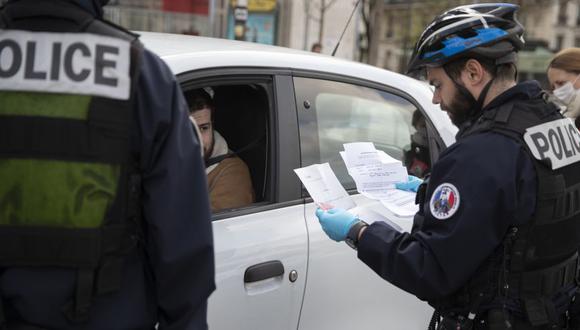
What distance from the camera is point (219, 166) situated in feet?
9.17

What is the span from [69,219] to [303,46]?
67.9 feet

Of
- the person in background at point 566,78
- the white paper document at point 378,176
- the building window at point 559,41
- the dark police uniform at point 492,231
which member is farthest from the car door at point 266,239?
the building window at point 559,41

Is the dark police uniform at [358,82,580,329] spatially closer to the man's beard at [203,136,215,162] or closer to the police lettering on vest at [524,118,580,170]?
the police lettering on vest at [524,118,580,170]

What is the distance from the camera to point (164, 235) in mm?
1580

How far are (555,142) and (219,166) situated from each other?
4.46 ft

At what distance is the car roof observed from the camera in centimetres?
229

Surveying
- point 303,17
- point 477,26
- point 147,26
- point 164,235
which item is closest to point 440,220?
point 477,26

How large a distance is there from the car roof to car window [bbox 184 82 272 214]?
0.13m

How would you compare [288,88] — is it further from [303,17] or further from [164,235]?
[303,17]

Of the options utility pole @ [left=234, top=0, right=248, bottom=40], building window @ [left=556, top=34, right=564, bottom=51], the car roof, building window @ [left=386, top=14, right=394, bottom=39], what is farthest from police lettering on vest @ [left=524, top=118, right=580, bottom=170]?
building window @ [left=556, top=34, right=564, bottom=51]

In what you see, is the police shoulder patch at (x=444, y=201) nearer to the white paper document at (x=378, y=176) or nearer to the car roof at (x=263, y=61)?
the white paper document at (x=378, y=176)

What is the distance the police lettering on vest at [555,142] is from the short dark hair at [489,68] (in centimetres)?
19

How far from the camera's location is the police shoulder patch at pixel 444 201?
1.82 m

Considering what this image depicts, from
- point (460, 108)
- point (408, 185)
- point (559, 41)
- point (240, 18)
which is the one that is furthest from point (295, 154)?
point (559, 41)
